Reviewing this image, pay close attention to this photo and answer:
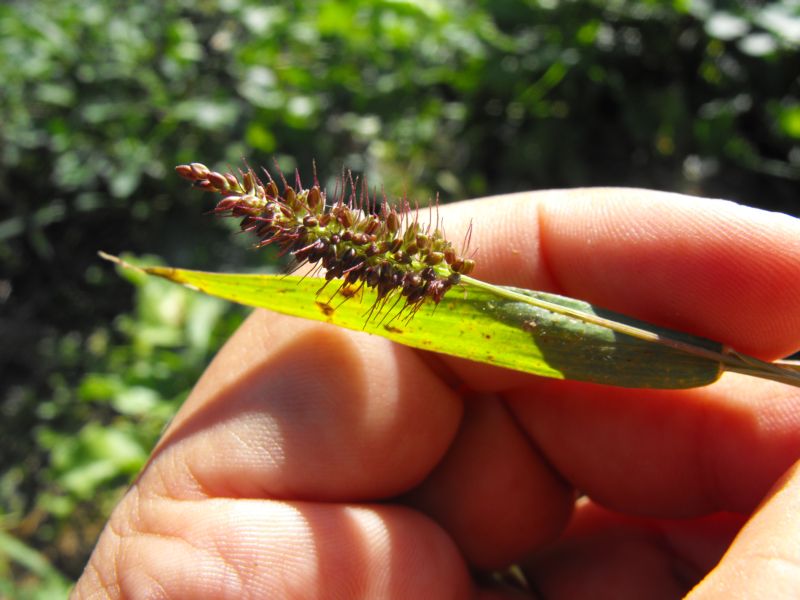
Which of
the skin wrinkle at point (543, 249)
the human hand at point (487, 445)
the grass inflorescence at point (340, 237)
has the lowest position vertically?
the human hand at point (487, 445)

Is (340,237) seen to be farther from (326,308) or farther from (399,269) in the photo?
(326,308)

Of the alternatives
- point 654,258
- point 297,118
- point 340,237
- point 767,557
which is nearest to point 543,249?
point 654,258

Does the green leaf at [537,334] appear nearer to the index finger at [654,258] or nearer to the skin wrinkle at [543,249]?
the index finger at [654,258]

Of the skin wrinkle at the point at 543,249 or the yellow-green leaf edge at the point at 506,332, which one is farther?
the skin wrinkle at the point at 543,249

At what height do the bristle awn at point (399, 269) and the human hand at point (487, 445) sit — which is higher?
the bristle awn at point (399, 269)

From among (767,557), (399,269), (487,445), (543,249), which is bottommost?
(487,445)

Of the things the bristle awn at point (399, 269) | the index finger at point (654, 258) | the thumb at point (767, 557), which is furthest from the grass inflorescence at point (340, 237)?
the thumb at point (767, 557)
